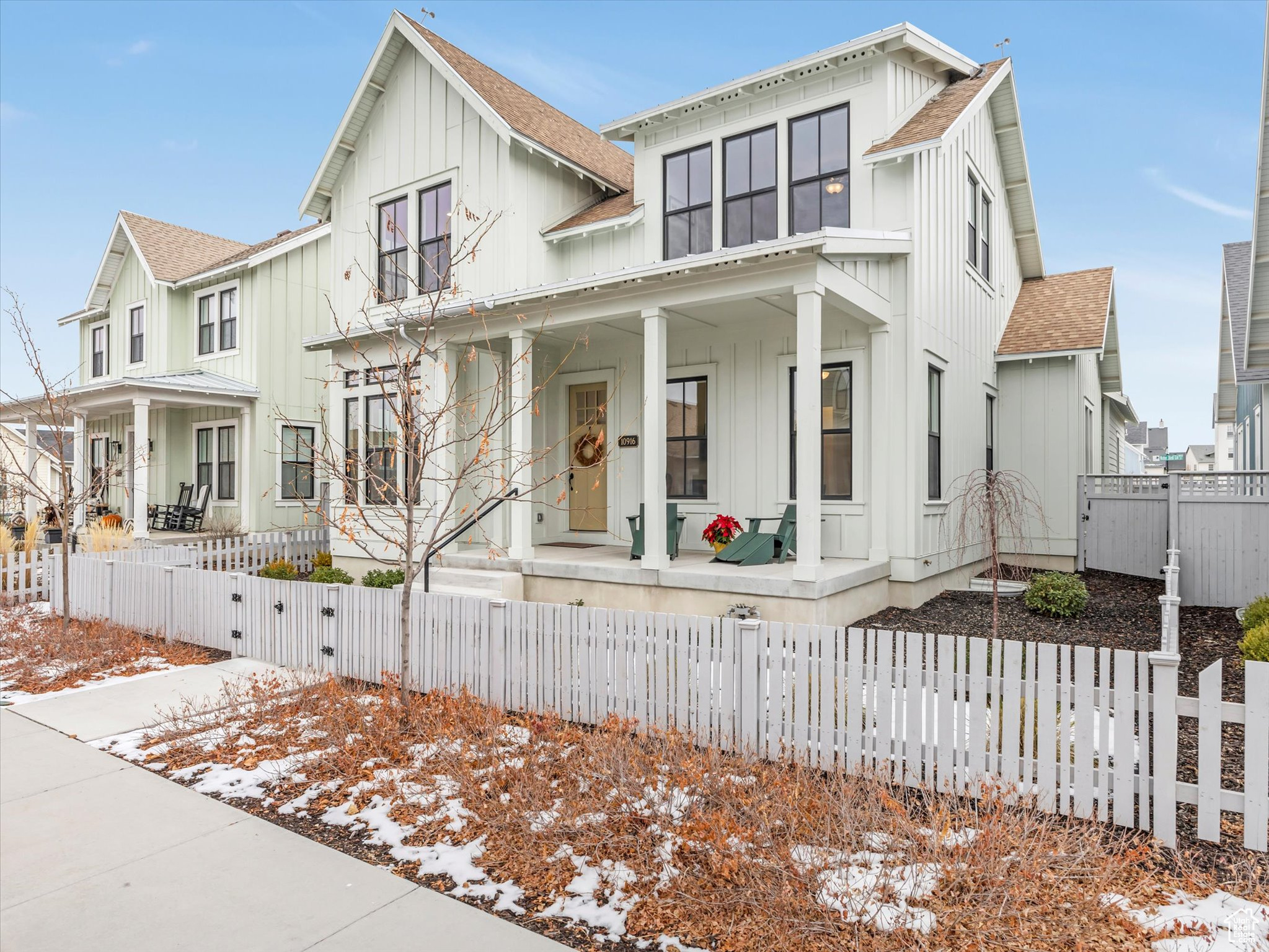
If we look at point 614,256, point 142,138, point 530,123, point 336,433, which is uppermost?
point 142,138

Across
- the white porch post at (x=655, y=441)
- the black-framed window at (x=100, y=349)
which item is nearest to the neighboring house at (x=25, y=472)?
the black-framed window at (x=100, y=349)

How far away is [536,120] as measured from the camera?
12.8m

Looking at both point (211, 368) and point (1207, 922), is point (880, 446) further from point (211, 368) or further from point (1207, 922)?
point (211, 368)

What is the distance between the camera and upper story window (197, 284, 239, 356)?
18.5 m

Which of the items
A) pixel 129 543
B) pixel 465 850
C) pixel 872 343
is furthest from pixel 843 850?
pixel 129 543

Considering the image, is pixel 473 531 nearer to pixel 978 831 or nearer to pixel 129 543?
pixel 129 543

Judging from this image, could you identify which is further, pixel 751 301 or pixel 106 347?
pixel 106 347

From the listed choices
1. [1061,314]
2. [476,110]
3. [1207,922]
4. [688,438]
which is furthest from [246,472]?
[1207,922]

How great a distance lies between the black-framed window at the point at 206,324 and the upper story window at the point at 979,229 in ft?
57.6

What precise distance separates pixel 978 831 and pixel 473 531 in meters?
9.10

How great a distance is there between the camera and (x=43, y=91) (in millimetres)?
30672

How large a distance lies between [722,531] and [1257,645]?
18.3 ft

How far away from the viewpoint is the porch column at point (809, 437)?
7.62 m

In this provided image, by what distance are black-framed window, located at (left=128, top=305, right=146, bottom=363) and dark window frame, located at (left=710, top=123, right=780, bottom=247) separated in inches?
688
